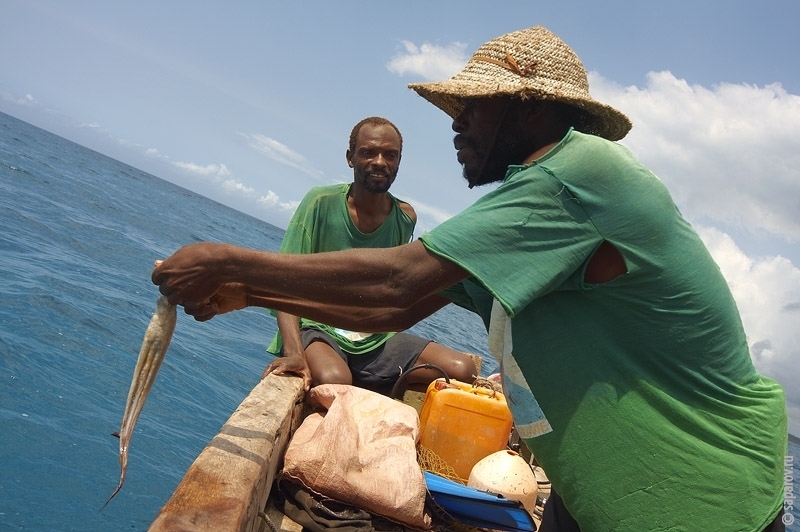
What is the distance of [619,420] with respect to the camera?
1617mm

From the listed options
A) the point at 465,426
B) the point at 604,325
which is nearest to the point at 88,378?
the point at 465,426

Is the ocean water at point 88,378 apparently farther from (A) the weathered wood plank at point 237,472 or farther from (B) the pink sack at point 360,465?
(B) the pink sack at point 360,465

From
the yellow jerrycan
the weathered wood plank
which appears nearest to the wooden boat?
the weathered wood plank

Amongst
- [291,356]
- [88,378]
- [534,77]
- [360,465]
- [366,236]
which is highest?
[534,77]

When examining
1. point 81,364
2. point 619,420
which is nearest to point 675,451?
point 619,420

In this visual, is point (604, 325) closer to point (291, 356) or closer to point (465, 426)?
point (465, 426)

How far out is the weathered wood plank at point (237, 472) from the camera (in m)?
2.00

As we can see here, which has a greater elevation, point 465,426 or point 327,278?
point 327,278

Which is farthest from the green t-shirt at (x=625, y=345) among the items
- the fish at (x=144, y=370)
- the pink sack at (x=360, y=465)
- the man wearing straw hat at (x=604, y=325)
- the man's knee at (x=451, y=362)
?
the man's knee at (x=451, y=362)

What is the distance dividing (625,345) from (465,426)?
2.77 m

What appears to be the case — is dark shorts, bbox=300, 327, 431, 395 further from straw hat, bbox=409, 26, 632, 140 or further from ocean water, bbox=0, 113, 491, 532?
straw hat, bbox=409, 26, 632, 140

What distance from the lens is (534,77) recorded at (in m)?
1.89

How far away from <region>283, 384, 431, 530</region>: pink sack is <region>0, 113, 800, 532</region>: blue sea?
1.67m

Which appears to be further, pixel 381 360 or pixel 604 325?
pixel 381 360
